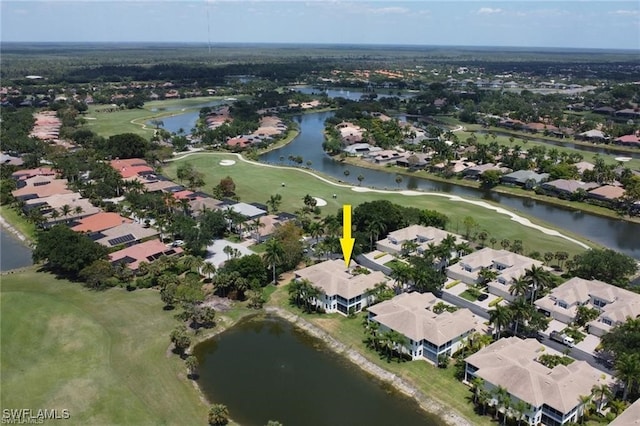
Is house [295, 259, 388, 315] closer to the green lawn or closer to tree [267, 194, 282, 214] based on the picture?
tree [267, 194, 282, 214]

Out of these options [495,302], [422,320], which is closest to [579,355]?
[495,302]

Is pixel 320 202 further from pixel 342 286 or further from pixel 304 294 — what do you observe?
pixel 304 294

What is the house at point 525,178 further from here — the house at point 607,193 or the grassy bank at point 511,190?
the house at point 607,193

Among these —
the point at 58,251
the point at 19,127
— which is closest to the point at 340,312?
the point at 58,251

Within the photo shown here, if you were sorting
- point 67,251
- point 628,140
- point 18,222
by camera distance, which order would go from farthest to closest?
point 628,140 < point 18,222 < point 67,251

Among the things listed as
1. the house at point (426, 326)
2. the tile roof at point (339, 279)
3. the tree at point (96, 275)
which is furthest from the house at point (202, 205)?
the house at point (426, 326)

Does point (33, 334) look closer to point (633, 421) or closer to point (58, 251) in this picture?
point (58, 251)

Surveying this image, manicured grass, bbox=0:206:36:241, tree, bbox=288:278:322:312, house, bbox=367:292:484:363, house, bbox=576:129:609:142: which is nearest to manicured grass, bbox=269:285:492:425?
tree, bbox=288:278:322:312
